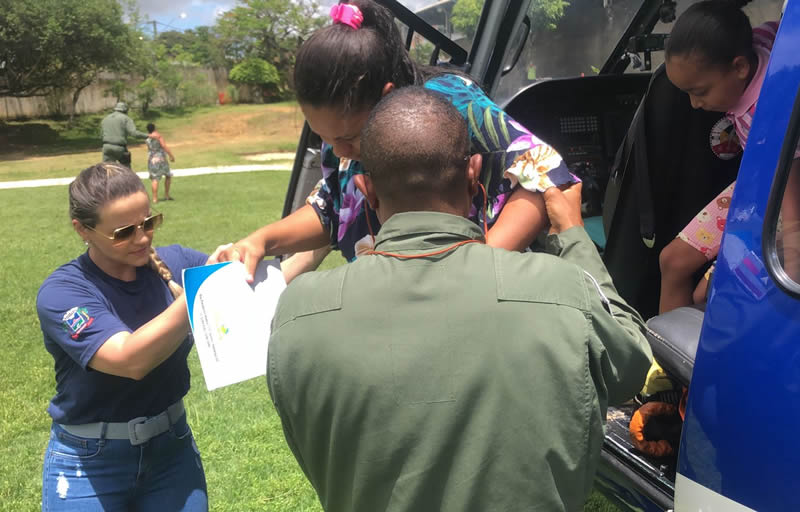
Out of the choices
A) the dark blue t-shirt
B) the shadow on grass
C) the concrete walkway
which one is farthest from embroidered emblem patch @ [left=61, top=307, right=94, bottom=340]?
the shadow on grass

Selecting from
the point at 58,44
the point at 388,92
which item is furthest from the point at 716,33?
the point at 58,44

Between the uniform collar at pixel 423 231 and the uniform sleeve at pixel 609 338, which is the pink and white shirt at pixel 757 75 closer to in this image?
the uniform sleeve at pixel 609 338

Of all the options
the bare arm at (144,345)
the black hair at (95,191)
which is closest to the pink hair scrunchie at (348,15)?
the bare arm at (144,345)

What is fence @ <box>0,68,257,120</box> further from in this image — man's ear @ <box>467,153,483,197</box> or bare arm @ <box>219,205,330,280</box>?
man's ear @ <box>467,153,483,197</box>

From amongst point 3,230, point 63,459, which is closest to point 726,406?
point 63,459

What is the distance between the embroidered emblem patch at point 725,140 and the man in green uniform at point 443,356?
1.69 metres

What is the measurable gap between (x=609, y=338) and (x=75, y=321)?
1.70 meters

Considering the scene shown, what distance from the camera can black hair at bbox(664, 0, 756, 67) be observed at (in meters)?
2.42

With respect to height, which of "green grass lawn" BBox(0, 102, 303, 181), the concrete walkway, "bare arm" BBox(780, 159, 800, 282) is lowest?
"green grass lawn" BBox(0, 102, 303, 181)

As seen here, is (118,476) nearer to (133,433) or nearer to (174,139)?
(133,433)

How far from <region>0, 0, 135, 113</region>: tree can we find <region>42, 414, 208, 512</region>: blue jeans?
3556cm

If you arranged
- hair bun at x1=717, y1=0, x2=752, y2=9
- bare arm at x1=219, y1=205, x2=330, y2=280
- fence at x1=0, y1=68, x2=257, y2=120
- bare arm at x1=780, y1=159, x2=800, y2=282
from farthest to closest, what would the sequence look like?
fence at x1=0, y1=68, x2=257, y2=120 < hair bun at x1=717, y1=0, x2=752, y2=9 < bare arm at x1=219, y1=205, x2=330, y2=280 < bare arm at x1=780, y1=159, x2=800, y2=282

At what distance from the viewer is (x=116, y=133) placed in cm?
1547

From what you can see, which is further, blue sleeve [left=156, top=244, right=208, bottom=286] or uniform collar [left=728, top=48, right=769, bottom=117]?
blue sleeve [left=156, top=244, right=208, bottom=286]
